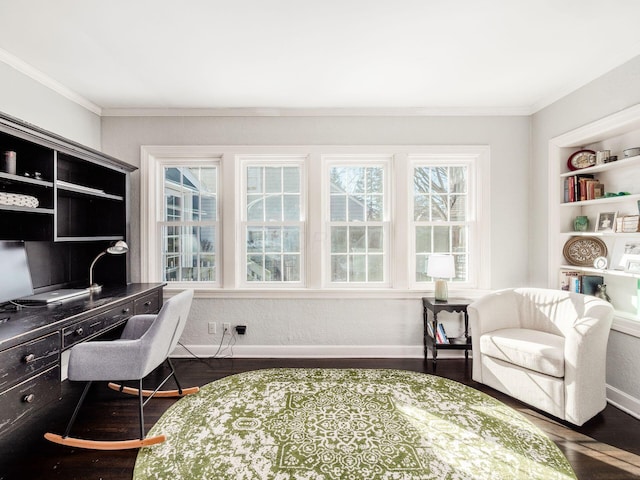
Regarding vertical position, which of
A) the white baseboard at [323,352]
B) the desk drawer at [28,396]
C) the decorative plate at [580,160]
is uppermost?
the decorative plate at [580,160]

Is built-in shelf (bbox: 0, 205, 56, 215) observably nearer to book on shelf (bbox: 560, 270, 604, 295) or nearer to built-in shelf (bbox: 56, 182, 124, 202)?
built-in shelf (bbox: 56, 182, 124, 202)

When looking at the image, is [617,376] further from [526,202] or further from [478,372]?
[526,202]

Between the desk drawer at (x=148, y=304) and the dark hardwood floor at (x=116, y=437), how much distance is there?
625mm

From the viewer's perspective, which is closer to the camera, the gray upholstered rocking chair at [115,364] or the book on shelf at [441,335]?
the gray upholstered rocking chair at [115,364]

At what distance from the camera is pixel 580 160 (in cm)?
277

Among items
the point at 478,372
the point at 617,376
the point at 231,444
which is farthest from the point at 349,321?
the point at 617,376

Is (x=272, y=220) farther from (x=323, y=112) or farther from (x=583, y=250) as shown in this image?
(x=583, y=250)

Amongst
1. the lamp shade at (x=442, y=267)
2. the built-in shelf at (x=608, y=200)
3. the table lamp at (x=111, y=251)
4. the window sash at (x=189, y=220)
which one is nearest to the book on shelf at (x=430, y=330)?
the lamp shade at (x=442, y=267)

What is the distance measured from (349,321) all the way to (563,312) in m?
1.89

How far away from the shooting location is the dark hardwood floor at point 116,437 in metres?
1.68

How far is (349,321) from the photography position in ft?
10.7

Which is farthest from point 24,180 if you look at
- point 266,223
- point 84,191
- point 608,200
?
point 608,200

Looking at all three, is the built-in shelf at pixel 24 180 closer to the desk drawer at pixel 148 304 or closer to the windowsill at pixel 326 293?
the desk drawer at pixel 148 304

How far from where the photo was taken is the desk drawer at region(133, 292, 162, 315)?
2652 millimetres
